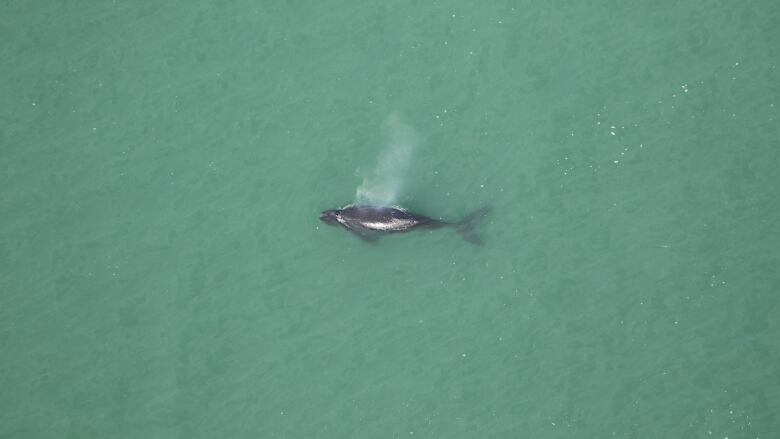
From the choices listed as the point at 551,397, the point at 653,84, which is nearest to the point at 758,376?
the point at 551,397

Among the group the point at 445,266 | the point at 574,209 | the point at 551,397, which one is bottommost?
the point at 551,397

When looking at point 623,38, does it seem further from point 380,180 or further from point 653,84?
→ point 380,180

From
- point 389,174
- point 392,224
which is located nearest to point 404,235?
point 392,224

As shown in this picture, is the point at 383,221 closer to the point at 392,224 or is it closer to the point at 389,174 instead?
the point at 392,224

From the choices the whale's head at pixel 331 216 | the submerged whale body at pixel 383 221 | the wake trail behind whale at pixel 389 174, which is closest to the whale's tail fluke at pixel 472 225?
the submerged whale body at pixel 383 221

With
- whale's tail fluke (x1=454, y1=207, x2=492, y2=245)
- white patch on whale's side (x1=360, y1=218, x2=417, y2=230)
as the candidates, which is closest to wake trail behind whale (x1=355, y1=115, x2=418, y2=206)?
white patch on whale's side (x1=360, y1=218, x2=417, y2=230)
